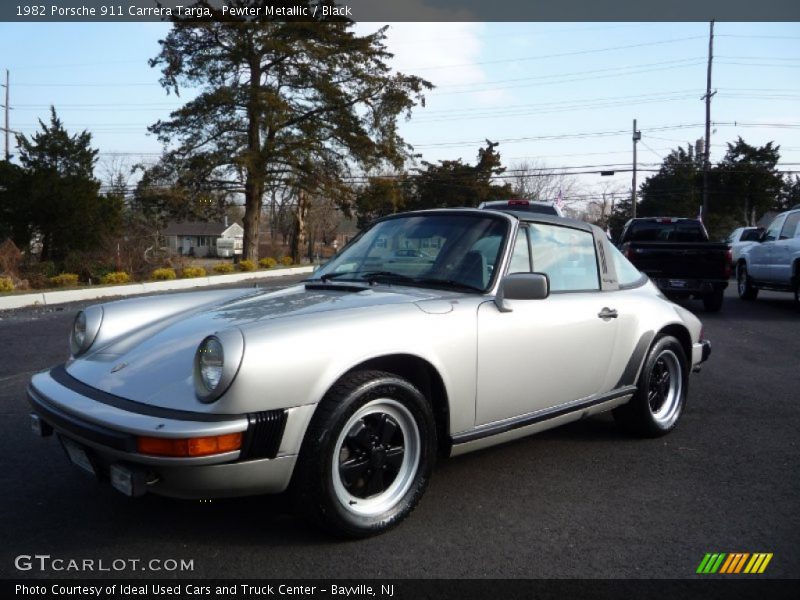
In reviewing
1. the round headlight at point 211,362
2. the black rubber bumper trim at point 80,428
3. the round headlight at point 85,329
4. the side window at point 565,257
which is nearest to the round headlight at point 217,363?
the round headlight at point 211,362

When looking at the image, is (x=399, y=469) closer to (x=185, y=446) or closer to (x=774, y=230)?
(x=185, y=446)

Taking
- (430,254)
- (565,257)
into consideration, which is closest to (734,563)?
(565,257)

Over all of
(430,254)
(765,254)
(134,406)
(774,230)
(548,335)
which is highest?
(774,230)

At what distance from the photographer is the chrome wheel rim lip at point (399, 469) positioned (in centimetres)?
274

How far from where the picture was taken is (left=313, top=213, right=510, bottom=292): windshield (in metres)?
3.56

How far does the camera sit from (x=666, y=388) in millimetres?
4539

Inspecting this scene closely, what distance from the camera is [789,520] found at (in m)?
3.08

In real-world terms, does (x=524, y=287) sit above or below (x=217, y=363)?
above

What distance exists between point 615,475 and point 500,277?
1.32 meters

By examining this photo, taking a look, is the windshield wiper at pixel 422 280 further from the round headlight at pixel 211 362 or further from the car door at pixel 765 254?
the car door at pixel 765 254

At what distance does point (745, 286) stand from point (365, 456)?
13723 mm

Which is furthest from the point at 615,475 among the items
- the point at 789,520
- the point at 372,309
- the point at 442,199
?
the point at 442,199

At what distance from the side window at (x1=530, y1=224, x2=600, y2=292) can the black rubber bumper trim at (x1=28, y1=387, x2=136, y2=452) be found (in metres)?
2.38

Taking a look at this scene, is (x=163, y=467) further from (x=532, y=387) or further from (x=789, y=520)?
(x=789, y=520)
